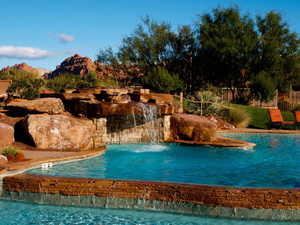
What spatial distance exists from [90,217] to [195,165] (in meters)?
4.09

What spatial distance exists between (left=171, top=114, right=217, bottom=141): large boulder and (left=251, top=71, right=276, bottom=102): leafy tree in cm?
1303

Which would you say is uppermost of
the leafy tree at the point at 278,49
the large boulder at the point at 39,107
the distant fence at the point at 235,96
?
the leafy tree at the point at 278,49

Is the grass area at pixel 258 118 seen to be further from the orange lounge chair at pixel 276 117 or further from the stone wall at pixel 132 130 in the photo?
the stone wall at pixel 132 130

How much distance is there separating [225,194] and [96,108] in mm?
7490

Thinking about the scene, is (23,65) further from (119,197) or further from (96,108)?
(119,197)

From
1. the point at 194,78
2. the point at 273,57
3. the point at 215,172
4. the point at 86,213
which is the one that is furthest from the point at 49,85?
the point at 86,213

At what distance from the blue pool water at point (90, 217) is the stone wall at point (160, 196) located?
0.14 meters

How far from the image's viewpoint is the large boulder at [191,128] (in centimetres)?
1345

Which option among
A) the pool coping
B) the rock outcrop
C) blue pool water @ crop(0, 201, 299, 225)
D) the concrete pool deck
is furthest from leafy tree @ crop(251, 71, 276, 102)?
the rock outcrop

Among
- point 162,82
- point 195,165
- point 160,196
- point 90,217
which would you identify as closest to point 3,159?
point 90,217

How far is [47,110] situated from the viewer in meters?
12.1

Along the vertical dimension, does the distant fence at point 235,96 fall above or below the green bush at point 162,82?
below

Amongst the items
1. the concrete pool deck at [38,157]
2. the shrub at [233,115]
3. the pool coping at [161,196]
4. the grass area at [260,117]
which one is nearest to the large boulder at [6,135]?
the concrete pool deck at [38,157]

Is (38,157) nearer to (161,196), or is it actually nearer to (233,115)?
(161,196)
